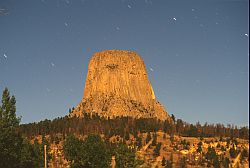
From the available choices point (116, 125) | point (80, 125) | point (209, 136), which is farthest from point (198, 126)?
point (80, 125)

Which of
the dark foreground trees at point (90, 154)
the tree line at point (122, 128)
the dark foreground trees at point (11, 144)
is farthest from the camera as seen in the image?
the tree line at point (122, 128)

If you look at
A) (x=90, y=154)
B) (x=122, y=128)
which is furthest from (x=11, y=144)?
(x=122, y=128)

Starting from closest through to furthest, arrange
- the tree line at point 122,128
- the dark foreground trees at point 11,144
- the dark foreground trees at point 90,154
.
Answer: the dark foreground trees at point 11,144 → the dark foreground trees at point 90,154 → the tree line at point 122,128

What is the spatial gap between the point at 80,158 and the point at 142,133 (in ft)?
221

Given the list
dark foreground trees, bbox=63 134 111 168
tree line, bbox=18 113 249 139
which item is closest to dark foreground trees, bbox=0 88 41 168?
dark foreground trees, bbox=63 134 111 168

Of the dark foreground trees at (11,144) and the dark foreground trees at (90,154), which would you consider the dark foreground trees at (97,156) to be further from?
the dark foreground trees at (11,144)

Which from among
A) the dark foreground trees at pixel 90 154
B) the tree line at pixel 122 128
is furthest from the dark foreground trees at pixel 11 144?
the tree line at pixel 122 128

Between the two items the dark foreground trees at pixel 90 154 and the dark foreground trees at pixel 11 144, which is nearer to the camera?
the dark foreground trees at pixel 11 144

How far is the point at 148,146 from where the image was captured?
134625 millimetres

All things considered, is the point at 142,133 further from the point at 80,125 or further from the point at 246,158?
the point at 246,158

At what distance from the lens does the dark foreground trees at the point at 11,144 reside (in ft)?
236

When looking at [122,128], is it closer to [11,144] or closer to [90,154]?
[90,154]

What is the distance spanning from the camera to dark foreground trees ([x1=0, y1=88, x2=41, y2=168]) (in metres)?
71.9

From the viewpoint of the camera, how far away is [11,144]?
7319 centimetres
